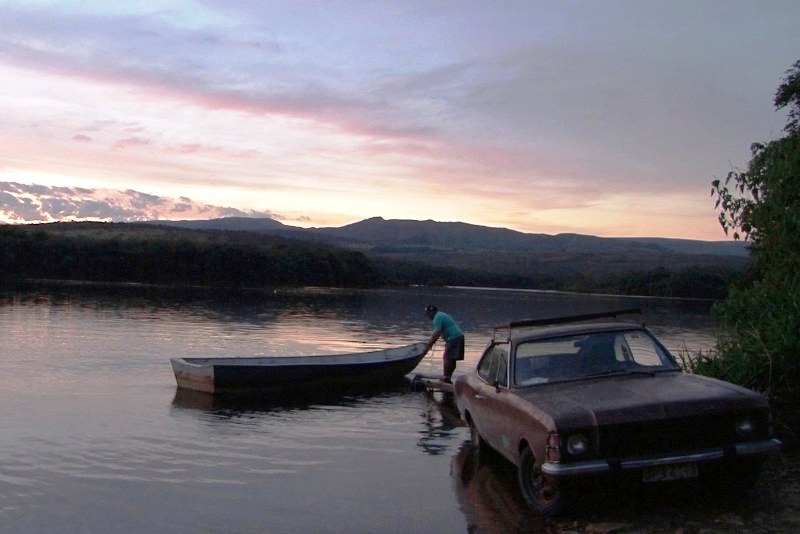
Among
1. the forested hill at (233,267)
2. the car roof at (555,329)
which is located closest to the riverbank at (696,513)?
the car roof at (555,329)

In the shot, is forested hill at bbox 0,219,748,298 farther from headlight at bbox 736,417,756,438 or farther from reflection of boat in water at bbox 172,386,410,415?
headlight at bbox 736,417,756,438

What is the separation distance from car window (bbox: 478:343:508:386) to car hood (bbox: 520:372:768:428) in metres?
0.70

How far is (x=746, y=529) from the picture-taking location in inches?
283

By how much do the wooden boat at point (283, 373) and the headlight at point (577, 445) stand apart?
10.6m

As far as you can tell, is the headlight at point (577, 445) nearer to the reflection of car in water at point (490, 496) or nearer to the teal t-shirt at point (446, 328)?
the reflection of car in water at point (490, 496)

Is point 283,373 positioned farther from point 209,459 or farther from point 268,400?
point 209,459

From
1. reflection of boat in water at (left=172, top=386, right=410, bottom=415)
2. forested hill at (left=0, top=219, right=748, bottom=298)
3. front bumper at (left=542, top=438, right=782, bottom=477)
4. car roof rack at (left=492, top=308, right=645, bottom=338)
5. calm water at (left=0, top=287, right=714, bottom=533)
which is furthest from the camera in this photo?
forested hill at (left=0, top=219, right=748, bottom=298)

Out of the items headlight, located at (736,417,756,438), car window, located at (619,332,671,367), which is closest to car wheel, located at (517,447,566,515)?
headlight, located at (736,417,756,438)

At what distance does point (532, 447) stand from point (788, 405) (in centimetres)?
459

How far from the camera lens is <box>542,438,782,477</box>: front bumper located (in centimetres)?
738

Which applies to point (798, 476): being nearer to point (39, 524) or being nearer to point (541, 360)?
point (541, 360)

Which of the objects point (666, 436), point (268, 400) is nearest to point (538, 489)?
point (666, 436)

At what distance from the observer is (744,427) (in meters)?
7.75

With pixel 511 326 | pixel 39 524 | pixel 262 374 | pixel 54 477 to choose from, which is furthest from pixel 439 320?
pixel 39 524
